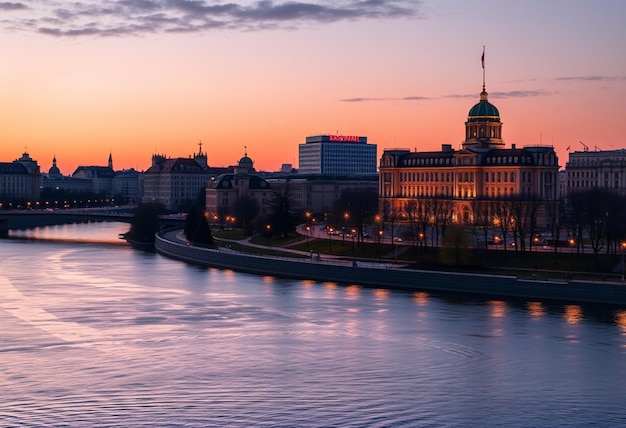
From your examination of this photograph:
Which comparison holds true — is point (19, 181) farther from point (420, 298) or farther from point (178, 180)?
point (420, 298)

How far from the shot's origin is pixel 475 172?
79.7 metres

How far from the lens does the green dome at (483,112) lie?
8719 cm

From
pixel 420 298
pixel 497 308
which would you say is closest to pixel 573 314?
pixel 497 308

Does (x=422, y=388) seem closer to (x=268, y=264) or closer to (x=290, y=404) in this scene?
(x=290, y=404)

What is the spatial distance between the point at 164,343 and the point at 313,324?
6011 mm

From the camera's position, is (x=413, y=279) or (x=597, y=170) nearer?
(x=413, y=279)

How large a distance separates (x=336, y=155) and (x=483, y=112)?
75.3 m

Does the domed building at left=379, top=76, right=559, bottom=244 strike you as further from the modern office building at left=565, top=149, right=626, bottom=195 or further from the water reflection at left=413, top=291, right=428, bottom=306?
the water reflection at left=413, top=291, right=428, bottom=306

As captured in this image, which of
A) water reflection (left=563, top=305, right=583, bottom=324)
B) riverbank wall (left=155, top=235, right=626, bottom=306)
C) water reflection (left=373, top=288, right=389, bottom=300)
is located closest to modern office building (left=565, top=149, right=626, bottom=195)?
riverbank wall (left=155, top=235, right=626, bottom=306)

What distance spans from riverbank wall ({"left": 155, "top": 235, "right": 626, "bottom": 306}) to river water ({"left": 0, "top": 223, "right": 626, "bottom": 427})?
1.37 m

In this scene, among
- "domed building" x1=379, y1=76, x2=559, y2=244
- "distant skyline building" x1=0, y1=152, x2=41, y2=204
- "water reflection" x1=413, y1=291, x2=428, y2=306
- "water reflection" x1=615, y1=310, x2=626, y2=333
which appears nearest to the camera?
"water reflection" x1=615, y1=310, x2=626, y2=333

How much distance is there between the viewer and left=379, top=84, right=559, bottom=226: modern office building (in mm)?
76000

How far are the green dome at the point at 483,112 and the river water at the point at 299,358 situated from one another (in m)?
45.6

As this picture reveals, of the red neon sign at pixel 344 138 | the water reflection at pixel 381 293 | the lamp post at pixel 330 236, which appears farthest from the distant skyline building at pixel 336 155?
the water reflection at pixel 381 293
